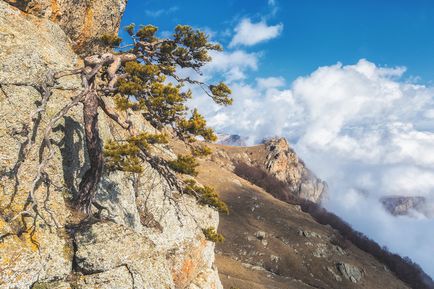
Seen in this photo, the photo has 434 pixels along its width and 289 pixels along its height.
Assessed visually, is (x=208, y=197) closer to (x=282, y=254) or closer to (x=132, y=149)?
(x=132, y=149)

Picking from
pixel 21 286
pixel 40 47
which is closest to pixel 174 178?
pixel 21 286

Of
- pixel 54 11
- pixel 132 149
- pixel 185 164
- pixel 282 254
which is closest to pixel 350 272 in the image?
pixel 282 254

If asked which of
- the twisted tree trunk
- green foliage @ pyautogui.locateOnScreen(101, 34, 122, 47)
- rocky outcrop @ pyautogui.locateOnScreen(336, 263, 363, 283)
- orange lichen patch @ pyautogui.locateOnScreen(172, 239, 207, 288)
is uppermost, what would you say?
green foliage @ pyautogui.locateOnScreen(101, 34, 122, 47)

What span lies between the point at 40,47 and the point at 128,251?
1533 cm

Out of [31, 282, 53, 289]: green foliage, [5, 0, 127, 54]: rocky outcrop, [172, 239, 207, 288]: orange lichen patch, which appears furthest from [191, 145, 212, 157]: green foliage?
[5, 0, 127, 54]: rocky outcrop

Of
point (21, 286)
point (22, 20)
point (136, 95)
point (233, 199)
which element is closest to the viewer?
point (21, 286)

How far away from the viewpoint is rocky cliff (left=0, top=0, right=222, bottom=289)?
15000 mm

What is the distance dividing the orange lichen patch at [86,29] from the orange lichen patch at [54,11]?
3524 mm

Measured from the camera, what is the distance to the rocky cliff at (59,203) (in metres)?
15.0

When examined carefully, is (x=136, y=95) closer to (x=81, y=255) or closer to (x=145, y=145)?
(x=145, y=145)

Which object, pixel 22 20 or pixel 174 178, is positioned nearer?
pixel 174 178

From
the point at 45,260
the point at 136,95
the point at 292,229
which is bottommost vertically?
the point at 45,260

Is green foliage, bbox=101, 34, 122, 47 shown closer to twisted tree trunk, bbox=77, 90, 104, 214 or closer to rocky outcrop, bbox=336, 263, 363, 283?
twisted tree trunk, bbox=77, 90, 104, 214

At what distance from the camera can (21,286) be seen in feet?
44.5
